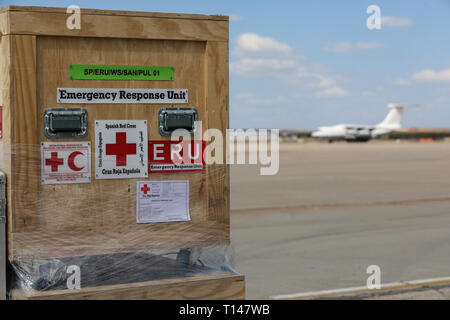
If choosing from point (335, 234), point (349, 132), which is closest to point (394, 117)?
point (349, 132)

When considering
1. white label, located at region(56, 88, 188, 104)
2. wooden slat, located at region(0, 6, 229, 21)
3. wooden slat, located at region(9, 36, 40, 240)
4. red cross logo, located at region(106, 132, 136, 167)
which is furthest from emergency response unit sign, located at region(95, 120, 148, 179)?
wooden slat, located at region(0, 6, 229, 21)

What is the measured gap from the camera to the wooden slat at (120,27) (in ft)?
9.02

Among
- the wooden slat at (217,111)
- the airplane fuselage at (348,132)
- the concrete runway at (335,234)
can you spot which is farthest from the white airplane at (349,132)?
the wooden slat at (217,111)

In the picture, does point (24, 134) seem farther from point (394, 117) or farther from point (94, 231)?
point (394, 117)

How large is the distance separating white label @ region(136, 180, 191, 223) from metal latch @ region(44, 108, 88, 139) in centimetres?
38

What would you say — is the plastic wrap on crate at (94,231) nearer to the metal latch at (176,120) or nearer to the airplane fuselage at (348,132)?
the metal latch at (176,120)

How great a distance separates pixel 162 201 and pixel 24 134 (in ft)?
2.28

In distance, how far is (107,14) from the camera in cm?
283

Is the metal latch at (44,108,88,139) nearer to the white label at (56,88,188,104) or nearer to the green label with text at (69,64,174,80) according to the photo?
the white label at (56,88,188,104)

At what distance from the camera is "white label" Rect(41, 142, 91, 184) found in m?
2.79

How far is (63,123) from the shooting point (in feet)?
9.11

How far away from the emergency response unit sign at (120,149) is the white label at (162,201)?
0.28ft
